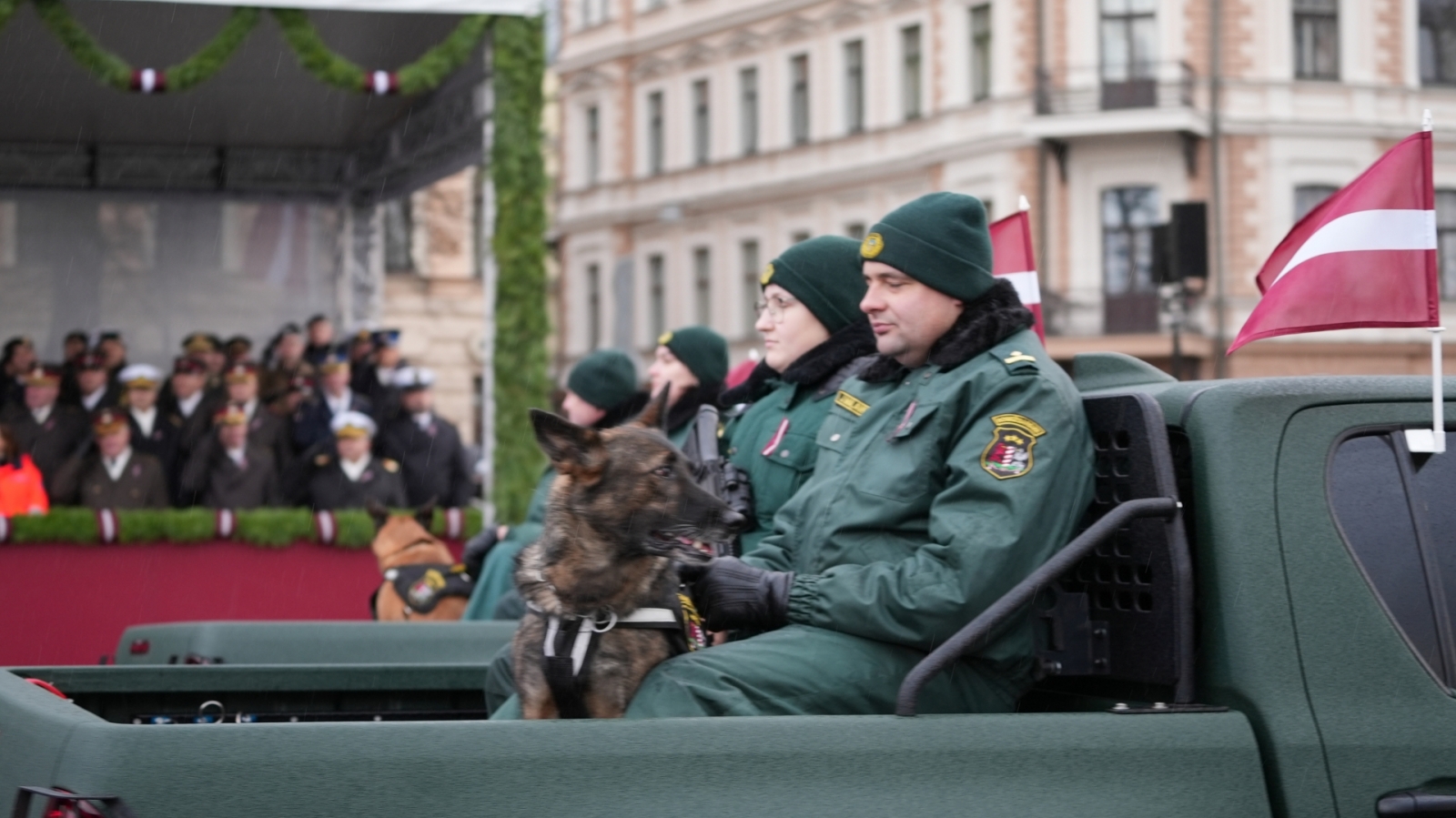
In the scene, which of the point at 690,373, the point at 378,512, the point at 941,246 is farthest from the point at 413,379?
the point at 941,246

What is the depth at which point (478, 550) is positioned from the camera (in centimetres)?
854

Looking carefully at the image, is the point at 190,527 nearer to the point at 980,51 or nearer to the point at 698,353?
the point at 698,353

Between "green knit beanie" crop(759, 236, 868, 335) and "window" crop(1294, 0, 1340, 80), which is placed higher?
"window" crop(1294, 0, 1340, 80)

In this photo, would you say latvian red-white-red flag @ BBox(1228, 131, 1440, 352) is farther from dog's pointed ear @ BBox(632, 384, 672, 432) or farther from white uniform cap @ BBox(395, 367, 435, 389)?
white uniform cap @ BBox(395, 367, 435, 389)

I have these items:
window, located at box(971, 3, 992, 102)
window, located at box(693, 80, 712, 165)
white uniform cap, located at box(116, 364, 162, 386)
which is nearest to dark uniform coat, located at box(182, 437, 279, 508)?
white uniform cap, located at box(116, 364, 162, 386)

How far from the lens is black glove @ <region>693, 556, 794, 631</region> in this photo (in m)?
3.68

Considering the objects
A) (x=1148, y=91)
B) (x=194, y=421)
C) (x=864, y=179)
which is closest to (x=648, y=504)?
(x=194, y=421)

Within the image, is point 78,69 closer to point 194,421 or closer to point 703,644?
point 194,421

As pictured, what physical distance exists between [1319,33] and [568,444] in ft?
123

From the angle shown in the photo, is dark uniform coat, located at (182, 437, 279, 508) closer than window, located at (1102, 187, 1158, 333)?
Yes

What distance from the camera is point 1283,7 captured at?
3794cm

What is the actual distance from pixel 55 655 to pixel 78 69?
5907 mm

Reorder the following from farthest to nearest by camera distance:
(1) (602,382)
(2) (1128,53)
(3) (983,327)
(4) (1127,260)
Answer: (2) (1128,53) → (4) (1127,260) → (1) (602,382) → (3) (983,327)

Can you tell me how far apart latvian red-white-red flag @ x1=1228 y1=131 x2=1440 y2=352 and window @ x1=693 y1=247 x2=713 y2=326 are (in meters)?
43.2
